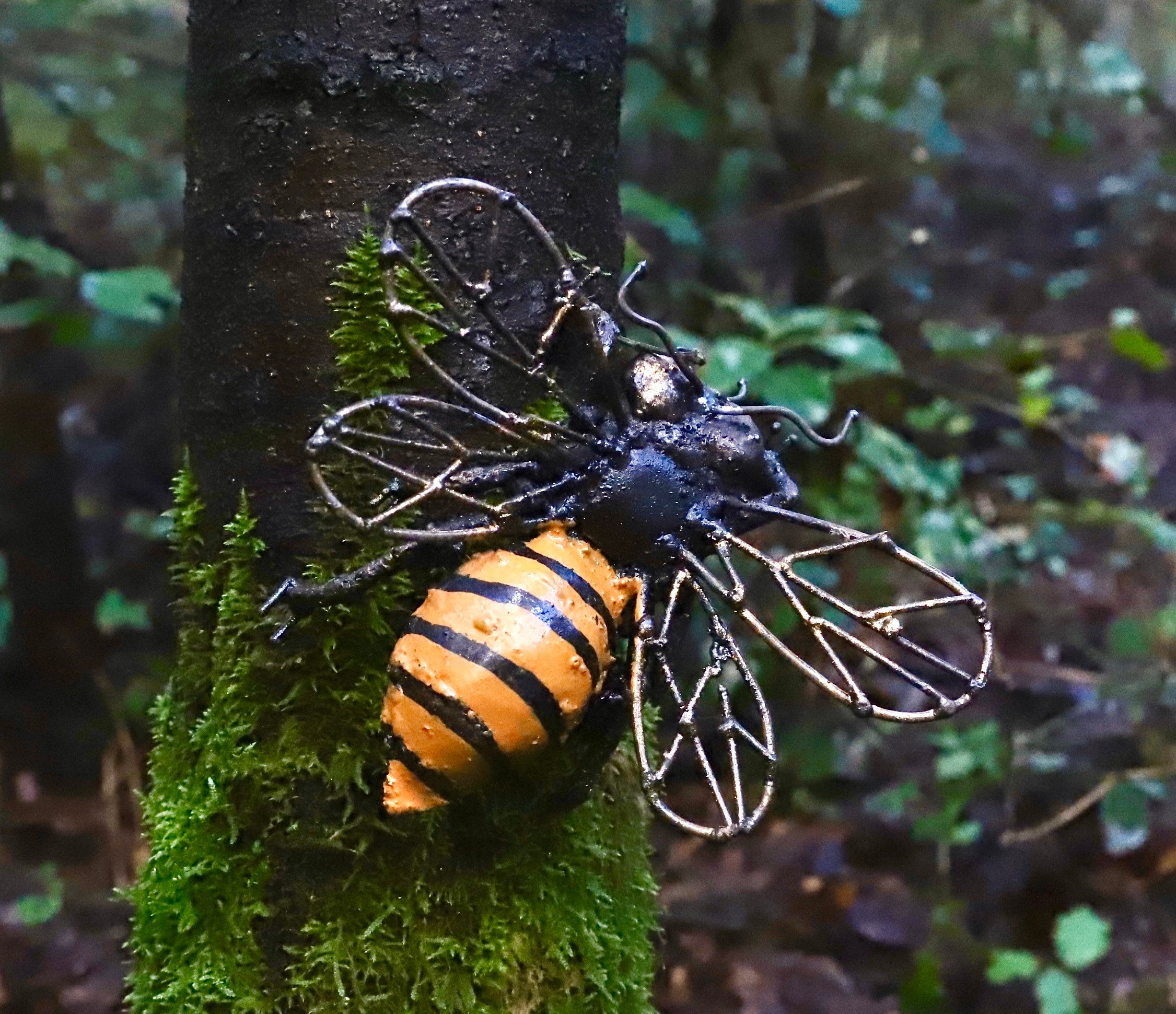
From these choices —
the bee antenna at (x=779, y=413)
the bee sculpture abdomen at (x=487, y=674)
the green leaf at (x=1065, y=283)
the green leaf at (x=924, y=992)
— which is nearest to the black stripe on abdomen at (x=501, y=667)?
the bee sculpture abdomen at (x=487, y=674)

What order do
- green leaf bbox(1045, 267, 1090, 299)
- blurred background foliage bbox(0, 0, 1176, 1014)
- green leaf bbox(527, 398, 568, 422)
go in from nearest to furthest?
green leaf bbox(527, 398, 568, 422)
blurred background foliage bbox(0, 0, 1176, 1014)
green leaf bbox(1045, 267, 1090, 299)

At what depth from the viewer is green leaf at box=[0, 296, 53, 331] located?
1.93 meters

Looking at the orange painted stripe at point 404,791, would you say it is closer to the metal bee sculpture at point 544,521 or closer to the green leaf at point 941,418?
the metal bee sculpture at point 544,521

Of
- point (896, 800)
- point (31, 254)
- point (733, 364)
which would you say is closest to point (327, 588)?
point (733, 364)

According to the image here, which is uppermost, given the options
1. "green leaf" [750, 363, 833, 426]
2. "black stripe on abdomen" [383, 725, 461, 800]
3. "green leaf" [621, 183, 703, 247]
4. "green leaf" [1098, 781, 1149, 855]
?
"black stripe on abdomen" [383, 725, 461, 800]

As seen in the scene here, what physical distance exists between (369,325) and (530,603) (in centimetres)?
23

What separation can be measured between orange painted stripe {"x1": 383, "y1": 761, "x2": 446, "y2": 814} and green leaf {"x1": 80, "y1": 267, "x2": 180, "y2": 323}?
4.09 ft

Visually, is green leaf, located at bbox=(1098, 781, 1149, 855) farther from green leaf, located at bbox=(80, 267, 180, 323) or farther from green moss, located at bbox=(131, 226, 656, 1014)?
green leaf, located at bbox=(80, 267, 180, 323)

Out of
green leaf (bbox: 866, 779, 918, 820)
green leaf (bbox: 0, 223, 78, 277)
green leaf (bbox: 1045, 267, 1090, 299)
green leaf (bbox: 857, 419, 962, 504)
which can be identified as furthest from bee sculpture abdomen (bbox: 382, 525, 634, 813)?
green leaf (bbox: 1045, 267, 1090, 299)

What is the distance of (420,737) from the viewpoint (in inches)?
27.4

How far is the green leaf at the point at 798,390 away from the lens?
165 centimetres

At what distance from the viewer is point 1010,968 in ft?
6.15

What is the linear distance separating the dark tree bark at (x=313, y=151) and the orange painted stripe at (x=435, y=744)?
0.51 feet

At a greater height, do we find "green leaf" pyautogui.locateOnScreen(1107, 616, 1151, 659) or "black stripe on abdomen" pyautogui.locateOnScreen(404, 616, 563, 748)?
"black stripe on abdomen" pyautogui.locateOnScreen(404, 616, 563, 748)
